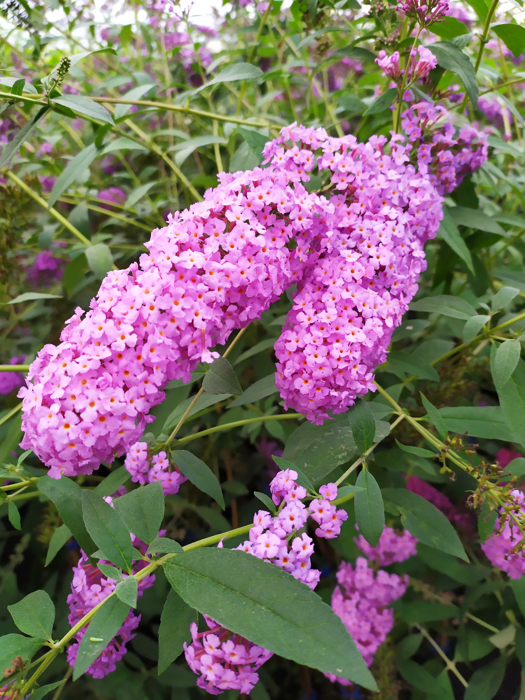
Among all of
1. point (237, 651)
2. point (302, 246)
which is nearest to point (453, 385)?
point (302, 246)

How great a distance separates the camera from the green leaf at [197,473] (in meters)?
1.11

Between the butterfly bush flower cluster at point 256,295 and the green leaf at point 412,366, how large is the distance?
285mm

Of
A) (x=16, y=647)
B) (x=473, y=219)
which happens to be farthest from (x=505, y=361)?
(x=16, y=647)

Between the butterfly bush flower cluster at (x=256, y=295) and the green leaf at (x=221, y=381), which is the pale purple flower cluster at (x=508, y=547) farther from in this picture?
the green leaf at (x=221, y=381)

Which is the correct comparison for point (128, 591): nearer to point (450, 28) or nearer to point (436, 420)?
point (436, 420)

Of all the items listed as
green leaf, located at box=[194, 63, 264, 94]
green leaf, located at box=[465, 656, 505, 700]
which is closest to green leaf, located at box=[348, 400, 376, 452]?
green leaf, located at box=[465, 656, 505, 700]

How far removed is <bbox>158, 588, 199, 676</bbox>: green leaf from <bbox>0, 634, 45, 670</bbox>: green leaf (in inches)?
8.4

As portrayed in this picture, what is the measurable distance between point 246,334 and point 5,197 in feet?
2.90

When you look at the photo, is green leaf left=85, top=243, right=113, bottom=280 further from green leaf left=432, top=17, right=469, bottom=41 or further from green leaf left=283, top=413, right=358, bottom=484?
green leaf left=432, top=17, right=469, bottom=41

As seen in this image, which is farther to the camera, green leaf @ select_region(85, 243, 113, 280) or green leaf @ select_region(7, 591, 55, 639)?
green leaf @ select_region(85, 243, 113, 280)

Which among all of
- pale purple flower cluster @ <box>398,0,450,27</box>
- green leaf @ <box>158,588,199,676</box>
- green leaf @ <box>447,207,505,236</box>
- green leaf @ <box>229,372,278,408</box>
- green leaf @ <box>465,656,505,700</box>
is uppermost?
pale purple flower cluster @ <box>398,0,450,27</box>

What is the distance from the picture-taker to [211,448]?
166cm

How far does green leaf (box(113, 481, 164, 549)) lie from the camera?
0.87 metres

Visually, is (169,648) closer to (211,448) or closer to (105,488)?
(105,488)
